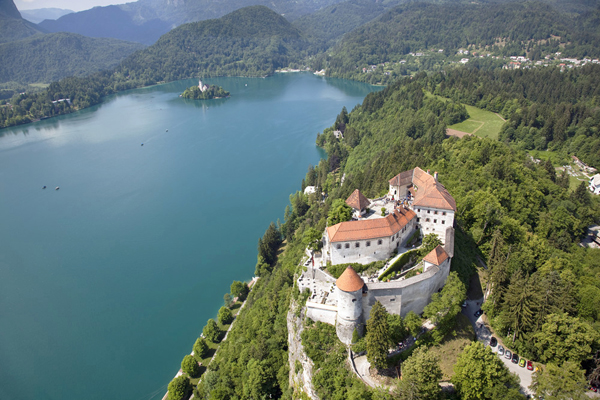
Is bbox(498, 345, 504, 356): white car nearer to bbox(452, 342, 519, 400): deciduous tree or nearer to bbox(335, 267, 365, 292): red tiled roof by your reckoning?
bbox(452, 342, 519, 400): deciduous tree

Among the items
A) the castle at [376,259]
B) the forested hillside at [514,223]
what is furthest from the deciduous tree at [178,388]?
the forested hillside at [514,223]

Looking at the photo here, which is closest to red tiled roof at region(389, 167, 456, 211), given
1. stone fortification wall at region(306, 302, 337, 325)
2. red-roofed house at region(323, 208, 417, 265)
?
red-roofed house at region(323, 208, 417, 265)

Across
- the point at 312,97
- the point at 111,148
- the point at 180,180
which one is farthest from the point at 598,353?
the point at 312,97

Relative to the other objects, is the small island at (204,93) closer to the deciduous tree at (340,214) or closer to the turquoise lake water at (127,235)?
the turquoise lake water at (127,235)

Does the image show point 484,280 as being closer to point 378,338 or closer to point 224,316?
point 378,338

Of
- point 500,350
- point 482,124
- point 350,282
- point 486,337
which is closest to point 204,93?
point 482,124

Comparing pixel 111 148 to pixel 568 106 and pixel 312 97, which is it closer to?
pixel 312 97

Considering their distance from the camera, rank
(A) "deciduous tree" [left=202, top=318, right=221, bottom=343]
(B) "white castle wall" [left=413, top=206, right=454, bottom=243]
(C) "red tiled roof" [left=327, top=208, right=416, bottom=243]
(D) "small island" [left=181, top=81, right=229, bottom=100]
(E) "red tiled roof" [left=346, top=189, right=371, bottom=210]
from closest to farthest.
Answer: (C) "red tiled roof" [left=327, top=208, right=416, bottom=243], (B) "white castle wall" [left=413, top=206, right=454, bottom=243], (E) "red tiled roof" [left=346, top=189, right=371, bottom=210], (A) "deciduous tree" [left=202, top=318, right=221, bottom=343], (D) "small island" [left=181, top=81, right=229, bottom=100]

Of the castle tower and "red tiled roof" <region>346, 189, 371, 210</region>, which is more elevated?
"red tiled roof" <region>346, 189, 371, 210</region>
